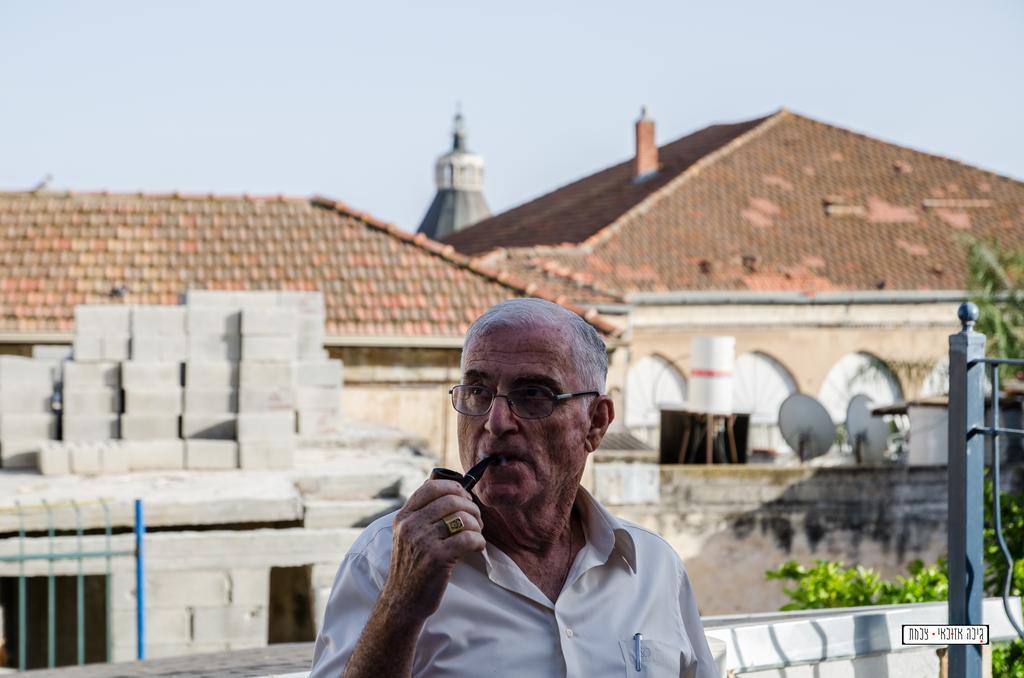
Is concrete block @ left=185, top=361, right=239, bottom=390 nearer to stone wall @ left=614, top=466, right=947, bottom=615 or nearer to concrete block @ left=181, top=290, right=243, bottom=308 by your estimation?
concrete block @ left=181, top=290, right=243, bottom=308

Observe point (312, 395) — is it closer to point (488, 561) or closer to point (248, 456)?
point (248, 456)

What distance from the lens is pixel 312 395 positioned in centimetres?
1537

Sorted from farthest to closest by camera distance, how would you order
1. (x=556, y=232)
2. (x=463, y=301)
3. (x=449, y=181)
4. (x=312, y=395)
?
1. (x=449, y=181)
2. (x=556, y=232)
3. (x=463, y=301)
4. (x=312, y=395)

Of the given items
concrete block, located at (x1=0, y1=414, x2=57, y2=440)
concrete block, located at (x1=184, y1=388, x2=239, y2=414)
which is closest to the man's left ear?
concrete block, located at (x1=184, y1=388, x2=239, y2=414)

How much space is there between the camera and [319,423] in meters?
15.5

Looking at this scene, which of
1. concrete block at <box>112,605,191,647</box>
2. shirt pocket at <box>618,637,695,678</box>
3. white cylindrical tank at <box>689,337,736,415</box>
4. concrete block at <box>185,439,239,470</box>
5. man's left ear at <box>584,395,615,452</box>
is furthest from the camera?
white cylindrical tank at <box>689,337,736,415</box>

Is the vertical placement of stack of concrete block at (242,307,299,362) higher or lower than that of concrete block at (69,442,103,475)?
higher

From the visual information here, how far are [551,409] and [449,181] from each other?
65031 mm

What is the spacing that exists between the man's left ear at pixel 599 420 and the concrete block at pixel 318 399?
1241cm

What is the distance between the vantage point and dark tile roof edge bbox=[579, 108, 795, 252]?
29.5 metres

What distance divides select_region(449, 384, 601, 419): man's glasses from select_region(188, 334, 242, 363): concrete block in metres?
10.6

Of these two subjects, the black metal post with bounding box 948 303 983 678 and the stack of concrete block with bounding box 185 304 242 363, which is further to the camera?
the stack of concrete block with bounding box 185 304 242 363

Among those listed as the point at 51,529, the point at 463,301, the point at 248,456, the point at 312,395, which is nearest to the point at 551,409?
the point at 51,529

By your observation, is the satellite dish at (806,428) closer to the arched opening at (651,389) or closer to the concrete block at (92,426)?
the arched opening at (651,389)
